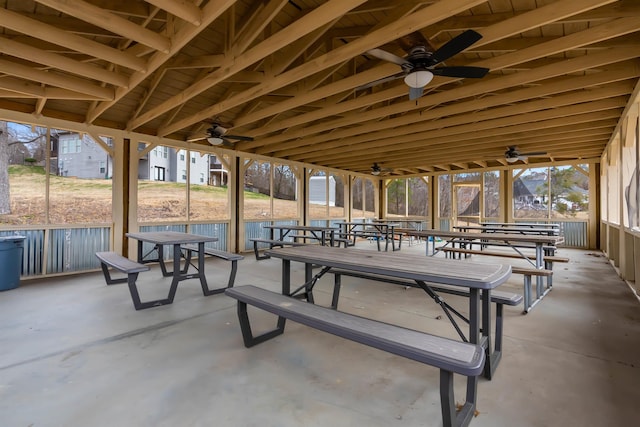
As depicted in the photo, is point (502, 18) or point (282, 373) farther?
point (502, 18)

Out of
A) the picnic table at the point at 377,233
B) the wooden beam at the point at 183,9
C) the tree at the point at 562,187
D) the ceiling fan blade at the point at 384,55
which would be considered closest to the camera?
the wooden beam at the point at 183,9

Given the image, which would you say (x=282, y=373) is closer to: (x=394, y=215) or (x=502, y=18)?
(x=502, y=18)

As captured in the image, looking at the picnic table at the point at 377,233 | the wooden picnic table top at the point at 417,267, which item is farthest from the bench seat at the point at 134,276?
the picnic table at the point at 377,233

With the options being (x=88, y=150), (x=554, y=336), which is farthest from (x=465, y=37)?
(x=88, y=150)

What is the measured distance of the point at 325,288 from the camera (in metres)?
4.26

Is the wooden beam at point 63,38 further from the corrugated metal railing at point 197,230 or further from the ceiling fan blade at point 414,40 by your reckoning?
the corrugated metal railing at point 197,230

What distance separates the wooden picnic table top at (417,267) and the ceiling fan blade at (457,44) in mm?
1767

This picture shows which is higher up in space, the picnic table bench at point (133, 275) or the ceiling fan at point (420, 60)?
the ceiling fan at point (420, 60)

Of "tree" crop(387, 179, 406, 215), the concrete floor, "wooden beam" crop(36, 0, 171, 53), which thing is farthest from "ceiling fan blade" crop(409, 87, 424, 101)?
"tree" crop(387, 179, 406, 215)

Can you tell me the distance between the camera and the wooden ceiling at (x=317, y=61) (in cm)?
256

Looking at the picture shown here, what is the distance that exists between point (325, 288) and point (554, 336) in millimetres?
2587

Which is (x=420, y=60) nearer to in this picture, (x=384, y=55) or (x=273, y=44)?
(x=384, y=55)

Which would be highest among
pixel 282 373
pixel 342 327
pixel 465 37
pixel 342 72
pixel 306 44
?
pixel 342 72

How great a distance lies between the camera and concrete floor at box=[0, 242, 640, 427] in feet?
5.36
